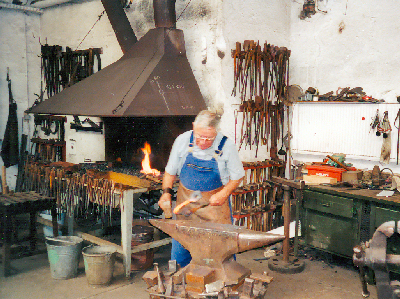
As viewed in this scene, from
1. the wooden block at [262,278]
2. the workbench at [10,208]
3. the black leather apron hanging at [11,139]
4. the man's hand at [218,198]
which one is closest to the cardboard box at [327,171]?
the man's hand at [218,198]

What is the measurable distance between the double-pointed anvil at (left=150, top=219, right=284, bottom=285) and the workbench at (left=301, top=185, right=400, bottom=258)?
1845 mm

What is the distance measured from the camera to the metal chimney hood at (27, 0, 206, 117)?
4.08m

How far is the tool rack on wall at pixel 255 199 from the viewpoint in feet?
15.8

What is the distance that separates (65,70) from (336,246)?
482 centimetres

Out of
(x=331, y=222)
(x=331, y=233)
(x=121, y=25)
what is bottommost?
(x=331, y=233)

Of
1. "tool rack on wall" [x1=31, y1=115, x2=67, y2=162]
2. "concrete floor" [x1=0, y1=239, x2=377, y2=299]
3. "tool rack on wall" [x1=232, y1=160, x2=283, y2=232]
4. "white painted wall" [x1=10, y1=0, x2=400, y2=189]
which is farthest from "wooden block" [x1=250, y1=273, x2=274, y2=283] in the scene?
"tool rack on wall" [x1=31, y1=115, x2=67, y2=162]

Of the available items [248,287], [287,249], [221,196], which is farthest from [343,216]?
[248,287]

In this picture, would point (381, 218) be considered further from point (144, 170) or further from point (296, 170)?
point (144, 170)

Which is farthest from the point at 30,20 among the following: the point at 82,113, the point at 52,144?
the point at 82,113

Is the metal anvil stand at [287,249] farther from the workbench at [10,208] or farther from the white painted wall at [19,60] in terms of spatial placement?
the white painted wall at [19,60]

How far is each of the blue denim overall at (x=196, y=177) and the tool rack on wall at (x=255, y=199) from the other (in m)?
1.39

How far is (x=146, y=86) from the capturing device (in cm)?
418

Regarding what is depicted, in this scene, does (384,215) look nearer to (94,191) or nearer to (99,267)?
(99,267)

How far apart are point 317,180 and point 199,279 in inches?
97.6
